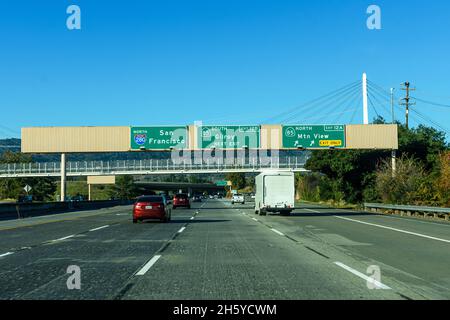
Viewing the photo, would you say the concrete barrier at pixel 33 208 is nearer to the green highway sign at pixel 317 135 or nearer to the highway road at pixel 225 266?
the highway road at pixel 225 266

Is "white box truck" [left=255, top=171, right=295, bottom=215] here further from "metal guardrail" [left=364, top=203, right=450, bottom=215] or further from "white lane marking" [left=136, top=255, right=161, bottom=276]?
"white lane marking" [left=136, top=255, right=161, bottom=276]

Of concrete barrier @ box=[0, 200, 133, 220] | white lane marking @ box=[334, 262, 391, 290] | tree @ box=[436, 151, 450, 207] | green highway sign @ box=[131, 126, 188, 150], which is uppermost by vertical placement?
green highway sign @ box=[131, 126, 188, 150]

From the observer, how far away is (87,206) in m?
64.0

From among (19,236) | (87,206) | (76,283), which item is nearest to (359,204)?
(87,206)

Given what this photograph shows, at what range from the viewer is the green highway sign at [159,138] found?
178ft

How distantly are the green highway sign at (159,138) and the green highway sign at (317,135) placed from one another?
9.75 meters

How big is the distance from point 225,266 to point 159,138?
1660 inches

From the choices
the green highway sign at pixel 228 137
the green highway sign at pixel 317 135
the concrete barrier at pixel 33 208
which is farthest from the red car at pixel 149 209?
the green highway sign at pixel 317 135

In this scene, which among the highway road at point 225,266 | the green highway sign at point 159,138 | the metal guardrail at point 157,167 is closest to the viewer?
the highway road at point 225,266

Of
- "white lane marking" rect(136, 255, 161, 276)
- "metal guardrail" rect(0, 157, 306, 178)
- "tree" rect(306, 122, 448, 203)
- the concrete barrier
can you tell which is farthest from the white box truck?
"metal guardrail" rect(0, 157, 306, 178)

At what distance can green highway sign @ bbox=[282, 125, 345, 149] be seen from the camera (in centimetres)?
5369

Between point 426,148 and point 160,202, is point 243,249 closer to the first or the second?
point 160,202

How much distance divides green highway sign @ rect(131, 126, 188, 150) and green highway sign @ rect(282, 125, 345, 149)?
9750 mm
